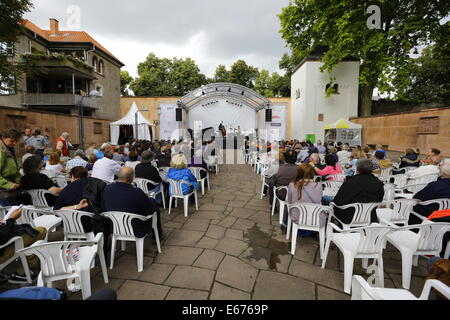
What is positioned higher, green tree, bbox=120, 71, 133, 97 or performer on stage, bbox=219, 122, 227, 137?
green tree, bbox=120, 71, 133, 97

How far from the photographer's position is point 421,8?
42.9 ft

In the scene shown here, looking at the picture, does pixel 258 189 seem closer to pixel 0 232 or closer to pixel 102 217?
pixel 102 217

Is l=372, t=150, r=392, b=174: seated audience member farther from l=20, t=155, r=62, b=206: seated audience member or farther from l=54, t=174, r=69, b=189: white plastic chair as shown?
l=54, t=174, r=69, b=189: white plastic chair

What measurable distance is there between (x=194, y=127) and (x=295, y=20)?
1037 cm

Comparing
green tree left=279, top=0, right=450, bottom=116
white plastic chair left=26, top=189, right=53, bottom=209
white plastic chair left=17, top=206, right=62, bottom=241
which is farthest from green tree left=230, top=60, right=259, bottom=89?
white plastic chair left=17, top=206, right=62, bottom=241

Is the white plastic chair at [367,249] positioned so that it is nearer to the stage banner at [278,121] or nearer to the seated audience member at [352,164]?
the seated audience member at [352,164]

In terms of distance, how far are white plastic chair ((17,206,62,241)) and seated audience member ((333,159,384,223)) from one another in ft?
Answer: 11.8

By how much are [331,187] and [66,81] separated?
22672 mm

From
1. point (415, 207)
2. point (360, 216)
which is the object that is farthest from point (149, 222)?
point (415, 207)

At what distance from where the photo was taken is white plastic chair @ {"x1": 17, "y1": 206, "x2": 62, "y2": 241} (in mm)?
2830

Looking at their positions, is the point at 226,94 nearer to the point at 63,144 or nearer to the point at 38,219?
the point at 63,144

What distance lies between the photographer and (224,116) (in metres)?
19.1

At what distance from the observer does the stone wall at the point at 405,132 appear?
28.8ft

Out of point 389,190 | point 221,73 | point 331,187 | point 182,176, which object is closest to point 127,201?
point 182,176
